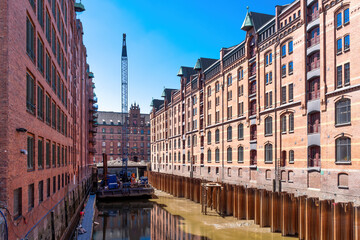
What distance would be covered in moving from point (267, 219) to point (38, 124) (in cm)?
1837

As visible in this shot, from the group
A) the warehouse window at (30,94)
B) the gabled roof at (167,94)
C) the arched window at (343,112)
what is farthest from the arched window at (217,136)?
the warehouse window at (30,94)

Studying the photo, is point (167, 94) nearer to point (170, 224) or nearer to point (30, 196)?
point (170, 224)

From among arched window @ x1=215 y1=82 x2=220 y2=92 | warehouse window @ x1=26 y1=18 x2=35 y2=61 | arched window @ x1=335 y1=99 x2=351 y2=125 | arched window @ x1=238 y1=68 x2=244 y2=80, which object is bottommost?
arched window @ x1=335 y1=99 x2=351 y2=125

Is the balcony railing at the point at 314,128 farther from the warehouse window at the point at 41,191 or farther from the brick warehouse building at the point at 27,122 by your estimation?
the warehouse window at the point at 41,191

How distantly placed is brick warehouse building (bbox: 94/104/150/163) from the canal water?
73.3 meters

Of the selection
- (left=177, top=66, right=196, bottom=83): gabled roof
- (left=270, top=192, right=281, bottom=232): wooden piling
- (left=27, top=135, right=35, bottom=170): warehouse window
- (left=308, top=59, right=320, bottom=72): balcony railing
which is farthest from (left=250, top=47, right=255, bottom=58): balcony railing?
(left=27, top=135, right=35, bottom=170): warehouse window

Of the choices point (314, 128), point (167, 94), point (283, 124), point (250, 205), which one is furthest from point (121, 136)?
point (250, 205)

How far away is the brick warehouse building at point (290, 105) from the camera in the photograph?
83.1 ft

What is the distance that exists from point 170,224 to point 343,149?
17.1 metres

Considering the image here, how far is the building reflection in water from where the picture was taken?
24755 millimetres

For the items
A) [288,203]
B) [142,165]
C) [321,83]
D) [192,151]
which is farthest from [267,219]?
[142,165]

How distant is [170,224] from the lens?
27.5m

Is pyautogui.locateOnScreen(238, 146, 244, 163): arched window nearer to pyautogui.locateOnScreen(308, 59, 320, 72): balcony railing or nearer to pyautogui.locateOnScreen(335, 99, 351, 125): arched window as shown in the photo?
pyautogui.locateOnScreen(308, 59, 320, 72): balcony railing

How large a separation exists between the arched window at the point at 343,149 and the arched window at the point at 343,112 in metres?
1.56
